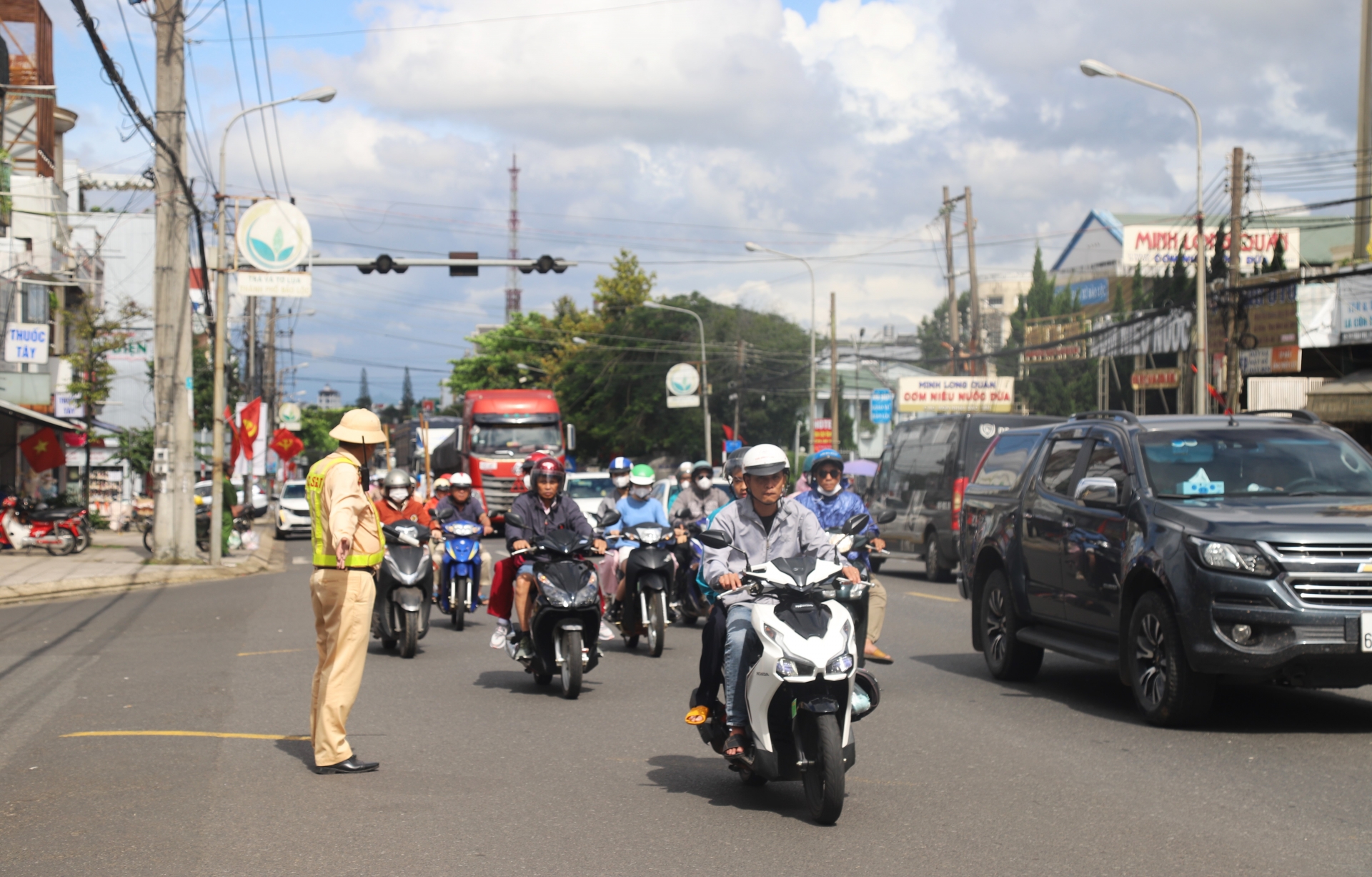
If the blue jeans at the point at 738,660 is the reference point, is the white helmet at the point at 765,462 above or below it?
above

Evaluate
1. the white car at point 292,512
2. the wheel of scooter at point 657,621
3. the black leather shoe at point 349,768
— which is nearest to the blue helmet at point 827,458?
the wheel of scooter at point 657,621

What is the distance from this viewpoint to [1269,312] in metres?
32.5

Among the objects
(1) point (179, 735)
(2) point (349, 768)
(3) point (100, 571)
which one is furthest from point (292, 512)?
(2) point (349, 768)

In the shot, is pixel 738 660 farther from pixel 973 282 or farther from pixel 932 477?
pixel 973 282

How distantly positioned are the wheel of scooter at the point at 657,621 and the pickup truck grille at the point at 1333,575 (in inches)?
226

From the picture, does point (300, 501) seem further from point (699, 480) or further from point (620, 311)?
point (620, 311)

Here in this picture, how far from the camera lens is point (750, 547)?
6.52 m

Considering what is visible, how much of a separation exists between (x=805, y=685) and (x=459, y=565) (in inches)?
345

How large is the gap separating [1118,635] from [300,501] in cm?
3038

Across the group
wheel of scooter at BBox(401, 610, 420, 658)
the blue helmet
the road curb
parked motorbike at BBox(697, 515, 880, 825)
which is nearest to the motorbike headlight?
parked motorbike at BBox(697, 515, 880, 825)

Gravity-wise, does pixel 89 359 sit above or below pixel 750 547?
above

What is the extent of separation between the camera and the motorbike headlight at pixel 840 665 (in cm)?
568

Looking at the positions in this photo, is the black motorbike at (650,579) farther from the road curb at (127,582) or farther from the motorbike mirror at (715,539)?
the road curb at (127,582)

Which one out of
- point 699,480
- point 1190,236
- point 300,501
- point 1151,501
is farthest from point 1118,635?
point 1190,236
